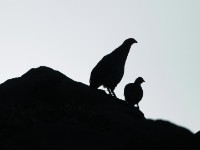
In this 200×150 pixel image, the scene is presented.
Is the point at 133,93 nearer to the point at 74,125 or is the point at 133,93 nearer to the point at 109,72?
the point at 109,72

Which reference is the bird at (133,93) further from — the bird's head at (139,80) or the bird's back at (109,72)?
the bird's back at (109,72)

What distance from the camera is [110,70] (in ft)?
59.9

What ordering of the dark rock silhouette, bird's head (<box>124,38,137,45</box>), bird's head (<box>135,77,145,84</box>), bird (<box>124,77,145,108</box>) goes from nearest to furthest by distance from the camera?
the dark rock silhouette, bird's head (<box>124,38,137,45</box>), bird (<box>124,77,145,108</box>), bird's head (<box>135,77,145,84</box>)

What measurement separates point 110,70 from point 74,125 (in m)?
7.10

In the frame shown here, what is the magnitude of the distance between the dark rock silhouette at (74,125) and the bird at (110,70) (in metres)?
3.02

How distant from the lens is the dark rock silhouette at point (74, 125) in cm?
1006

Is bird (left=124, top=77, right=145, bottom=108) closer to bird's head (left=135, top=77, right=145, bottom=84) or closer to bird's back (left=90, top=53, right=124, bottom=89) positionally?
bird's head (left=135, top=77, right=145, bottom=84)

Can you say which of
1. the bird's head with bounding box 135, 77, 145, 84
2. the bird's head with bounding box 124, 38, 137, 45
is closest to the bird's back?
the bird's head with bounding box 124, 38, 137, 45

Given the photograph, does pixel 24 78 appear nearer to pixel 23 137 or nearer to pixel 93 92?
pixel 93 92

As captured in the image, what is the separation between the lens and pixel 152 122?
39.1 ft

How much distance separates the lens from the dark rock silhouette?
10062 mm

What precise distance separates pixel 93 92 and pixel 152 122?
13.1 feet

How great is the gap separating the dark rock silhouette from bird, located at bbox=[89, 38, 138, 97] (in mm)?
3018

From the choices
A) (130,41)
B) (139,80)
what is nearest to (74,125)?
(130,41)
